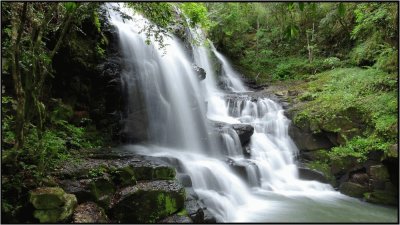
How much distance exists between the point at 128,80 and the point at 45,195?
5211mm

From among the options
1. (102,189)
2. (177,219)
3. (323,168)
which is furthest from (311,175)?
(102,189)

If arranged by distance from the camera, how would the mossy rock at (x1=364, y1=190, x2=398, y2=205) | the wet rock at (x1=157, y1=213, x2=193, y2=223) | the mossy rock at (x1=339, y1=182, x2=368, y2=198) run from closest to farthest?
the wet rock at (x1=157, y1=213, x2=193, y2=223) < the mossy rock at (x1=364, y1=190, x2=398, y2=205) < the mossy rock at (x1=339, y1=182, x2=368, y2=198)

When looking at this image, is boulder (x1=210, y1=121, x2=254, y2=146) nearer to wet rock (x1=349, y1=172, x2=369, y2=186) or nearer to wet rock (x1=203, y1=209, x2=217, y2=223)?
wet rock (x1=349, y1=172, x2=369, y2=186)

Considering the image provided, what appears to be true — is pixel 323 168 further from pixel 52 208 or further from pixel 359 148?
pixel 52 208

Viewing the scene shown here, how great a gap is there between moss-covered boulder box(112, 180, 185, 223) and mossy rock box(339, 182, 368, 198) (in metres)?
5.48

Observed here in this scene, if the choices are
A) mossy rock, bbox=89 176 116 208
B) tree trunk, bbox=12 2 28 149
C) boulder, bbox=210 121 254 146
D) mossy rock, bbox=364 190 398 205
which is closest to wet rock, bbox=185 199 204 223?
mossy rock, bbox=89 176 116 208

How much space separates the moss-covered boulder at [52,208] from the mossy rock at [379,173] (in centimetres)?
759

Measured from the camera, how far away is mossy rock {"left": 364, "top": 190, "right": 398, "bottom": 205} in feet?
27.9

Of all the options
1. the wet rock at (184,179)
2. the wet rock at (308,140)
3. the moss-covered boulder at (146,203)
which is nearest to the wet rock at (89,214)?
the moss-covered boulder at (146,203)

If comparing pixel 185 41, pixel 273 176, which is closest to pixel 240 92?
pixel 185 41

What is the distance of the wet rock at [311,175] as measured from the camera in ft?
33.3

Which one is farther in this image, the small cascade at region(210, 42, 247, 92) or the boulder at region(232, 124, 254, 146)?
the small cascade at region(210, 42, 247, 92)

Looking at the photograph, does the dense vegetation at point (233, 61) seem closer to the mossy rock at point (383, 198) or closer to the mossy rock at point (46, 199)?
the mossy rock at point (46, 199)

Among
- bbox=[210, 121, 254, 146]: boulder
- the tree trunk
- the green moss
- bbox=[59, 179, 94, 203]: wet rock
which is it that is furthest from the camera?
bbox=[210, 121, 254, 146]: boulder
